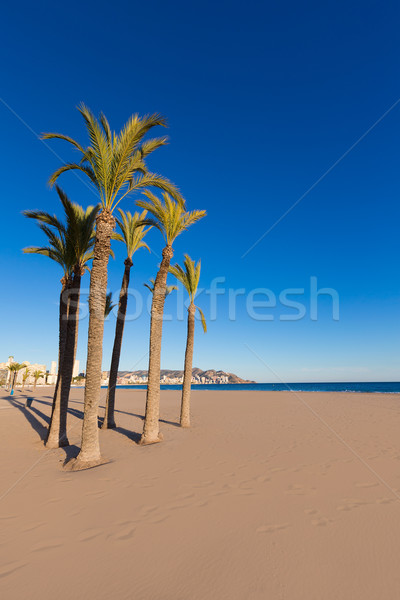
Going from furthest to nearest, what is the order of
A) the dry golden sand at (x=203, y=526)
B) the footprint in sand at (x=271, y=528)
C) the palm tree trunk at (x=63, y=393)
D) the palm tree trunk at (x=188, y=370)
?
the palm tree trunk at (x=188, y=370)
the palm tree trunk at (x=63, y=393)
the footprint in sand at (x=271, y=528)
the dry golden sand at (x=203, y=526)

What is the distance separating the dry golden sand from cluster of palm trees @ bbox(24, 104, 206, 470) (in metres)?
1.47

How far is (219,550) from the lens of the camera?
381 cm

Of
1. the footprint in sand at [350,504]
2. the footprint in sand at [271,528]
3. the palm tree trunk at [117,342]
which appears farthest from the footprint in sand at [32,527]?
the palm tree trunk at [117,342]

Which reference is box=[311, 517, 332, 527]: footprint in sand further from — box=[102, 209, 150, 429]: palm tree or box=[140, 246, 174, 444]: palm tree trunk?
box=[102, 209, 150, 429]: palm tree

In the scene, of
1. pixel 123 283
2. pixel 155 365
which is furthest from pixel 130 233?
pixel 155 365

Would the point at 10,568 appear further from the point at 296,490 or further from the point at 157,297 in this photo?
the point at 157,297

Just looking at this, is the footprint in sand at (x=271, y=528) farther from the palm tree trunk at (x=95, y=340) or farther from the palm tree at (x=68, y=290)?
the palm tree at (x=68, y=290)

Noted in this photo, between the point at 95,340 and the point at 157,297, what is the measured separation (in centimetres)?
312

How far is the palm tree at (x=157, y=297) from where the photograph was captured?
10.2 metres

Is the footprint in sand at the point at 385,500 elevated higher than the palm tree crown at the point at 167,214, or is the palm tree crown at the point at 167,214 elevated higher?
the palm tree crown at the point at 167,214

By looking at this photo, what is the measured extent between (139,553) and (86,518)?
1.41 m

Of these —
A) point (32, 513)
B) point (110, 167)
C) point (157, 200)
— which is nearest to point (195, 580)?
point (32, 513)

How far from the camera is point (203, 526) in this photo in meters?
4.39

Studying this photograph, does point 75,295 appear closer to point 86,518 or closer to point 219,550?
point 86,518
